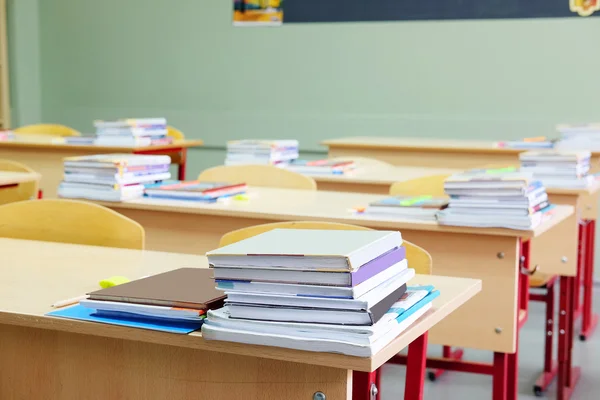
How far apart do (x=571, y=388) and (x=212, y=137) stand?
386cm

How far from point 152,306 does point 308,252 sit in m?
0.26

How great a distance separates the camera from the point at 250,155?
4.23 metres

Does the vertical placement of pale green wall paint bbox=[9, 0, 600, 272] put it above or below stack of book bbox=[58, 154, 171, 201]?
above

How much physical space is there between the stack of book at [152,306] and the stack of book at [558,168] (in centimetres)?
234

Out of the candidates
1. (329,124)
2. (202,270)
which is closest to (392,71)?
(329,124)

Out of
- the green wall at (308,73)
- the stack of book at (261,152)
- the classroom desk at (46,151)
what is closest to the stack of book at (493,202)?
the stack of book at (261,152)

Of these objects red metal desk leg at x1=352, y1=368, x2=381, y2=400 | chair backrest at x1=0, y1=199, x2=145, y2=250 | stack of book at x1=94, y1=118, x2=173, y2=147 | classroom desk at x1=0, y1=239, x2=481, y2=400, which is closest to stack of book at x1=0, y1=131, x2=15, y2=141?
stack of book at x1=94, y1=118, x2=173, y2=147

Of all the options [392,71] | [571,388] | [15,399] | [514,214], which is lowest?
[571,388]

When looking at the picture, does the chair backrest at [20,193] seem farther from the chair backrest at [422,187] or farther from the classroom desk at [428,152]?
the classroom desk at [428,152]

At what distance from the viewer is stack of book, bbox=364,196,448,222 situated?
2.56 metres

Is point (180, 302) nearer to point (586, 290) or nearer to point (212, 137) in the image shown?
point (586, 290)

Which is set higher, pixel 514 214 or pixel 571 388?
pixel 514 214

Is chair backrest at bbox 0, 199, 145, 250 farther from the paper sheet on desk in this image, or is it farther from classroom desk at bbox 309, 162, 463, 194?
classroom desk at bbox 309, 162, 463, 194

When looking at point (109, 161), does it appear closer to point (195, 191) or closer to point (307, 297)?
point (195, 191)
